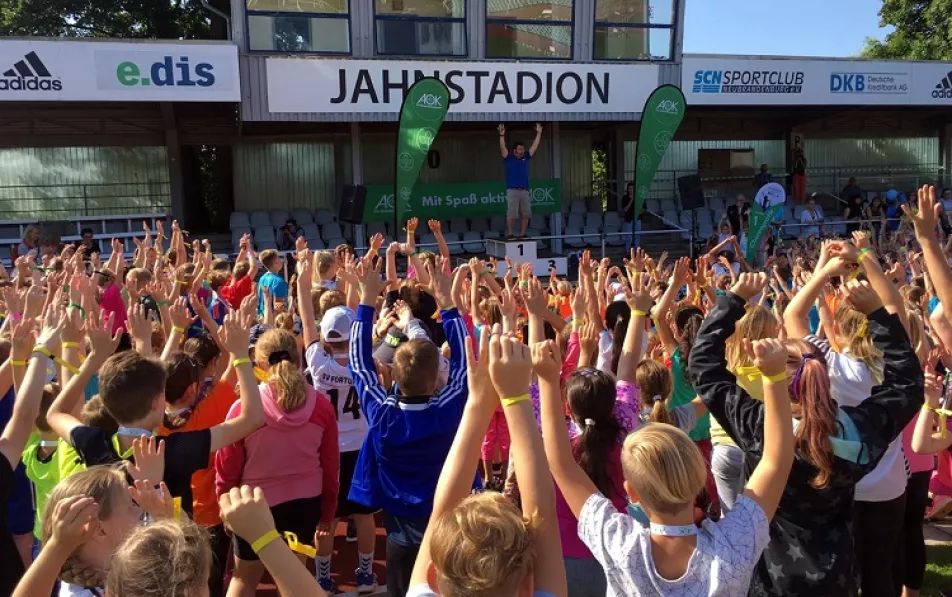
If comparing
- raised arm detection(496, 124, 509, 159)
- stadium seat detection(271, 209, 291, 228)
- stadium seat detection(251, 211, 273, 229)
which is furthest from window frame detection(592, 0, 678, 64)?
stadium seat detection(251, 211, 273, 229)

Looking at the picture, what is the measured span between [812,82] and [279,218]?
13034 mm

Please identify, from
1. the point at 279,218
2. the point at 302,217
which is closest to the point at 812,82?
the point at 302,217

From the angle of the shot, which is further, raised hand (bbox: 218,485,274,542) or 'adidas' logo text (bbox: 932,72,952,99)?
'adidas' logo text (bbox: 932,72,952,99)

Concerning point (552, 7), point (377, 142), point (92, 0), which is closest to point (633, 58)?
point (552, 7)

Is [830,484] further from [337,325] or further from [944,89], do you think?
[944,89]

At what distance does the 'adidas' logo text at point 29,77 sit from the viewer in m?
13.5

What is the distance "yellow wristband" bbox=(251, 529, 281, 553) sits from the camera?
185 centimetres

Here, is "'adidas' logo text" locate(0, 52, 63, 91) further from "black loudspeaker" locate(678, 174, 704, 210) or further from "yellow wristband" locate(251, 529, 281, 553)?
"yellow wristband" locate(251, 529, 281, 553)

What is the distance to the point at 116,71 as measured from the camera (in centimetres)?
1396

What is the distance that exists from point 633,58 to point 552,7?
2.12 metres

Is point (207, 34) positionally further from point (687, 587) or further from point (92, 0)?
point (687, 587)

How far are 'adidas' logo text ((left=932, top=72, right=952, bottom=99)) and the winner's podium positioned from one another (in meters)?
12.1

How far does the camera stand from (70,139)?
712 inches

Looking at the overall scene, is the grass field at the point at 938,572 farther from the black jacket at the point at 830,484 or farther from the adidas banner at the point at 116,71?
the adidas banner at the point at 116,71
